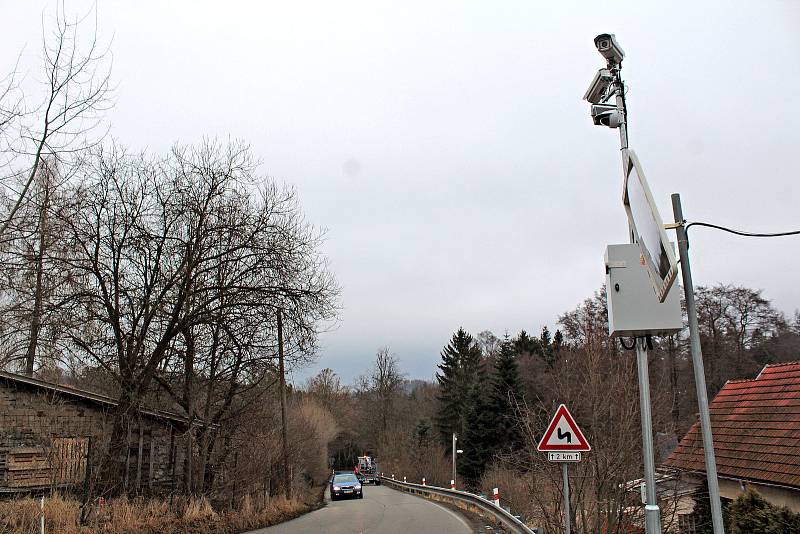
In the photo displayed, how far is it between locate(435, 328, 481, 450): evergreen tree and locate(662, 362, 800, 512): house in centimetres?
3934

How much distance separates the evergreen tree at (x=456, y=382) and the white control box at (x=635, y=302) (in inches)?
2015

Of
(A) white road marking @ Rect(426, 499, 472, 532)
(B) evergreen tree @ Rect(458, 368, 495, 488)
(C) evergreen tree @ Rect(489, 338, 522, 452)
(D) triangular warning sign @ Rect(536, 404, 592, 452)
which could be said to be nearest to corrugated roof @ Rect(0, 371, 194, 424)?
(A) white road marking @ Rect(426, 499, 472, 532)

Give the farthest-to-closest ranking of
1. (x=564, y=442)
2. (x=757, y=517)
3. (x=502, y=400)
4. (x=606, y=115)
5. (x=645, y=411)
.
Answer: (x=502, y=400) < (x=757, y=517) < (x=564, y=442) < (x=606, y=115) < (x=645, y=411)

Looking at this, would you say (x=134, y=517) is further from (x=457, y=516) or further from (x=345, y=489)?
(x=345, y=489)

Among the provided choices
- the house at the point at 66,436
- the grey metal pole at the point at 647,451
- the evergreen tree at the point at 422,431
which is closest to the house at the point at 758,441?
the grey metal pole at the point at 647,451

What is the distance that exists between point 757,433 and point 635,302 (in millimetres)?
11765

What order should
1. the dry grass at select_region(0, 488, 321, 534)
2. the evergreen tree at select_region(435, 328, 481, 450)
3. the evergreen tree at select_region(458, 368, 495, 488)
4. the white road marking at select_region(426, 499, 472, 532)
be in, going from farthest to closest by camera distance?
the evergreen tree at select_region(435, 328, 481, 450) < the evergreen tree at select_region(458, 368, 495, 488) < the white road marking at select_region(426, 499, 472, 532) < the dry grass at select_region(0, 488, 321, 534)

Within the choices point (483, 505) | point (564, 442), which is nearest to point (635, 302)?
point (564, 442)

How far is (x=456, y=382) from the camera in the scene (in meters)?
62.6

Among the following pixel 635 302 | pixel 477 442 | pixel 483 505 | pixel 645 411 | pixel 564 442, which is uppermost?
pixel 635 302

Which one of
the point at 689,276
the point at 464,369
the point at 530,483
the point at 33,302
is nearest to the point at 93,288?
the point at 33,302

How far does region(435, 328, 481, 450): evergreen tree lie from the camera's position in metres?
59.6

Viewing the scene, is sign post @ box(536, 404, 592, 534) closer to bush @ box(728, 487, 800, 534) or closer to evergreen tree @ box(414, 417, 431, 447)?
bush @ box(728, 487, 800, 534)

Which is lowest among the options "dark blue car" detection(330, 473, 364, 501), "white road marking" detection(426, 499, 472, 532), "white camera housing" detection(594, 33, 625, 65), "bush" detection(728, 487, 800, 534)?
"dark blue car" detection(330, 473, 364, 501)
